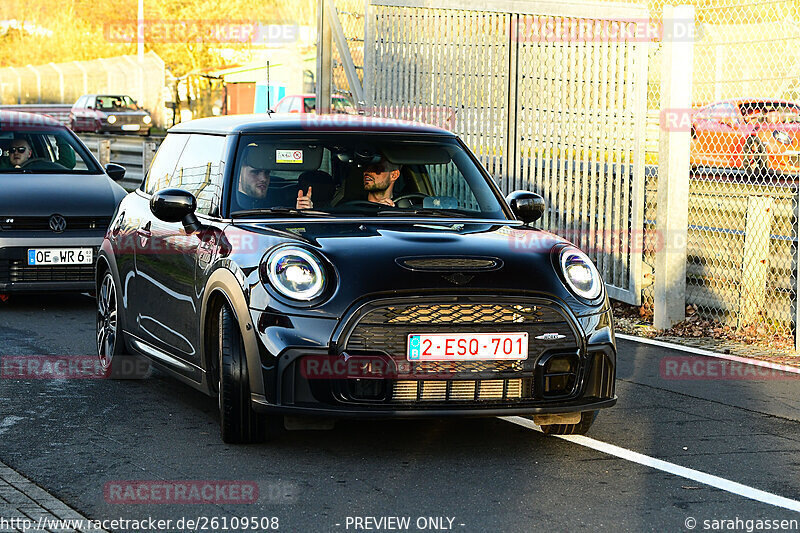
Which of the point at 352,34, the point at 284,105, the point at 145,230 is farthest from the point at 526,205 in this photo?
Result: the point at 284,105

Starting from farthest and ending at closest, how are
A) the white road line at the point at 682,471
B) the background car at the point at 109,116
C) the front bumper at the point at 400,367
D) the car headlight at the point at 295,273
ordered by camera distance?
the background car at the point at 109,116
the car headlight at the point at 295,273
the front bumper at the point at 400,367
the white road line at the point at 682,471

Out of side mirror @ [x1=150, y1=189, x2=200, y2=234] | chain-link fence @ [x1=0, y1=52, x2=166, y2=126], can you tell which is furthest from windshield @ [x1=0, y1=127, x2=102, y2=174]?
chain-link fence @ [x1=0, y1=52, x2=166, y2=126]

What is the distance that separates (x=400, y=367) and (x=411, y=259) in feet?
1.71

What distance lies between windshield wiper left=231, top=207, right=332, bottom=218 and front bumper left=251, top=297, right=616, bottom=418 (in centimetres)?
95

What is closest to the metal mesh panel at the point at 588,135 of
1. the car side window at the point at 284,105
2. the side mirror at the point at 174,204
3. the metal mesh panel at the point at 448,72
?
the metal mesh panel at the point at 448,72

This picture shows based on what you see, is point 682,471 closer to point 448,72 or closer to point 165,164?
point 165,164

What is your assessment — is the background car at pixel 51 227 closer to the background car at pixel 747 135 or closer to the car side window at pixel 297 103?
the background car at pixel 747 135

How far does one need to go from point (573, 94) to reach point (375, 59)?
187 inches

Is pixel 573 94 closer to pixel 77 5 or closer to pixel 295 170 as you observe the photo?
pixel 295 170

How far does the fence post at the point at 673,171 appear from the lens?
10.7 m

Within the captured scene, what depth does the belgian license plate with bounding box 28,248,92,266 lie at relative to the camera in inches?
450

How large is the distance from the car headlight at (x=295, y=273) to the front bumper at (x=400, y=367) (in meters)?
0.13

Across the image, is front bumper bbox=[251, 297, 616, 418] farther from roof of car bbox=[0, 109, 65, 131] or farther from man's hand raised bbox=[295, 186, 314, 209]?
roof of car bbox=[0, 109, 65, 131]

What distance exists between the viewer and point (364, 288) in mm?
6027
